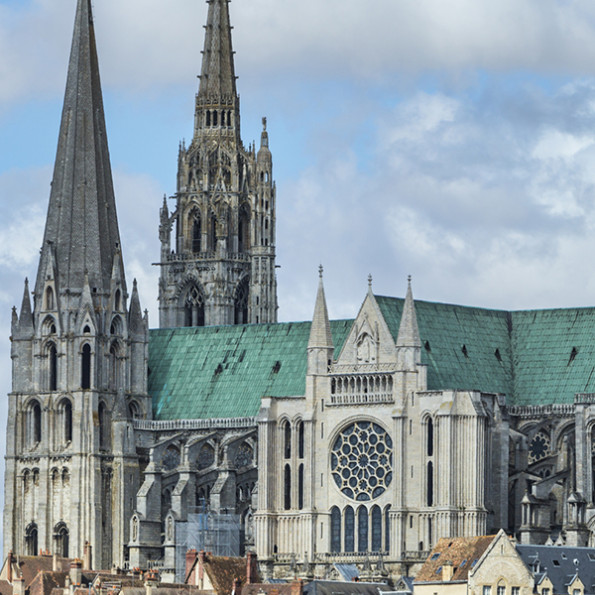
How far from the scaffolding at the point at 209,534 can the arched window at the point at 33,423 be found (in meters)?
13.3

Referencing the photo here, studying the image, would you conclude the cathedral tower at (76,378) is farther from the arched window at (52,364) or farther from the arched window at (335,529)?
the arched window at (335,529)

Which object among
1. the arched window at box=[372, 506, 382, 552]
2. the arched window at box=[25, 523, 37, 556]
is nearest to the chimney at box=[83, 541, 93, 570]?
the arched window at box=[25, 523, 37, 556]

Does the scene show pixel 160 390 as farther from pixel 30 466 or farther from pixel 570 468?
pixel 570 468

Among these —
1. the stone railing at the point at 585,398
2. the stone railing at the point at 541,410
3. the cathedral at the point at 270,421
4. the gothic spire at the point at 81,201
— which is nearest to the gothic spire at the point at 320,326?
the cathedral at the point at 270,421

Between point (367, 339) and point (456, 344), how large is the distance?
254 inches

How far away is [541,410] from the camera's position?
559 ft

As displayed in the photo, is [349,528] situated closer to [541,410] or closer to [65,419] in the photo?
[541,410]

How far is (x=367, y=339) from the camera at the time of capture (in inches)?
6629

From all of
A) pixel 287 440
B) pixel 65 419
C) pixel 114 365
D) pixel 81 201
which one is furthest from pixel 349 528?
pixel 81 201

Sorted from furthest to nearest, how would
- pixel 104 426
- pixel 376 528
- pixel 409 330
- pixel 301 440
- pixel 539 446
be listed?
pixel 104 426
pixel 301 440
pixel 539 446
pixel 376 528
pixel 409 330

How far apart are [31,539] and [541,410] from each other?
3426 cm

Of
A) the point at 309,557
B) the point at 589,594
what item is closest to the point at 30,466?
the point at 309,557

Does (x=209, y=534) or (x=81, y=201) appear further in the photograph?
(x=81, y=201)

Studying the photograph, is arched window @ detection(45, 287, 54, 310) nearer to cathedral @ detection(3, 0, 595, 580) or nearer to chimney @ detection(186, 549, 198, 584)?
cathedral @ detection(3, 0, 595, 580)
